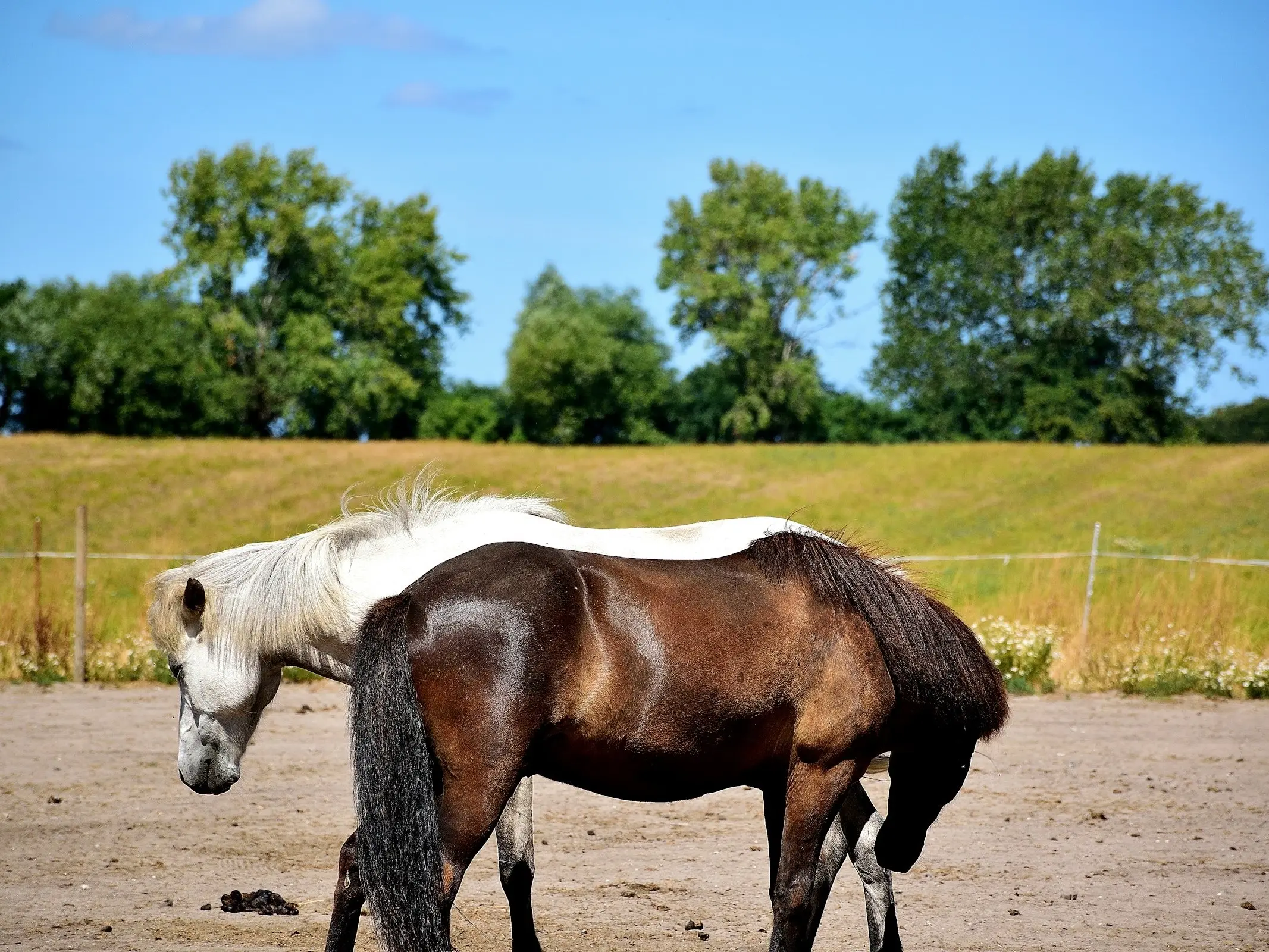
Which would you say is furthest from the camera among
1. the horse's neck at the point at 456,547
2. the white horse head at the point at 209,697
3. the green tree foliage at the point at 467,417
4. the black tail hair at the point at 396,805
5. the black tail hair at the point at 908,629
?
the green tree foliage at the point at 467,417

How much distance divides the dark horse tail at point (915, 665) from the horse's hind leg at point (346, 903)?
1592 millimetres

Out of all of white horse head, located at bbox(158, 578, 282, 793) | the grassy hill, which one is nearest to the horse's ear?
white horse head, located at bbox(158, 578, 282, 793)

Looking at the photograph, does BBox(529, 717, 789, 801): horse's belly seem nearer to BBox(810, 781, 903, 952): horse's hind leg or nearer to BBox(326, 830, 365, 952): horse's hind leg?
BBox(326, 830, 365, 952): horse's hind leg

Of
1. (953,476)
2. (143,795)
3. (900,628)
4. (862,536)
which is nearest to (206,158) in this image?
(953,476)

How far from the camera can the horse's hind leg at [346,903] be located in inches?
158

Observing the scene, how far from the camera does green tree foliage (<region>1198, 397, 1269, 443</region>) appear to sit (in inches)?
2692

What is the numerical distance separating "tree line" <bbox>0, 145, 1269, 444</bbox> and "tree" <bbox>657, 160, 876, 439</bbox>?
13 cm

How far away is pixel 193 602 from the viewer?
4.78 metres

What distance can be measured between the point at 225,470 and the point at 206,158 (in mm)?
23923

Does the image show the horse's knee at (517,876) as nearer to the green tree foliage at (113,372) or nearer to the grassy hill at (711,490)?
the grassy hill at (711,490)

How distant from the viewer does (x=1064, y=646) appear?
45.3 ft

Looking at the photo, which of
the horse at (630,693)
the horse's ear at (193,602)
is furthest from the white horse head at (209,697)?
the horse at (630,693)

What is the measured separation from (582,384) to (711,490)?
30.6 metres

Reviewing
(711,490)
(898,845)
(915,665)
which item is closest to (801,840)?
(915,665)
